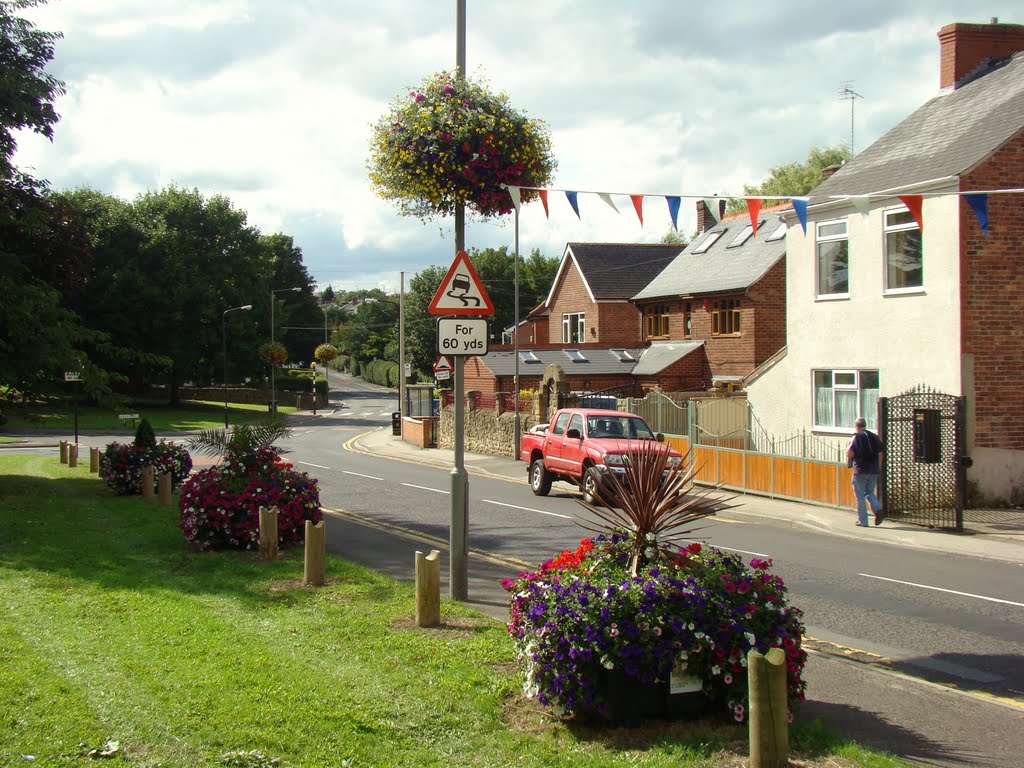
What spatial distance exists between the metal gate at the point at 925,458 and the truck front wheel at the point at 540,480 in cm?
742

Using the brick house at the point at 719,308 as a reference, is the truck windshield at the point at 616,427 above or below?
below

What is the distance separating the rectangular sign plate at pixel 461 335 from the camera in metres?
8.90

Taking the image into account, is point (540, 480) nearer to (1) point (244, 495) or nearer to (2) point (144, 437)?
(2) point (144, 437)

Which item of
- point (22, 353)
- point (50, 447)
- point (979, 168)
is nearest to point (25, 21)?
point (22, 353)

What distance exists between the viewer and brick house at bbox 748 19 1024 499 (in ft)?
57.7

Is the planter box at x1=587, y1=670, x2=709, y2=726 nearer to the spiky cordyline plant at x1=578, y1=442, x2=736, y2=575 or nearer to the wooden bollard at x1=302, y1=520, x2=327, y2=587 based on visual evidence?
the spiky cordyline plant at x1=578, y1=442, x2=736, y2=575

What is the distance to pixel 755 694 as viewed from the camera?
15.6 feet

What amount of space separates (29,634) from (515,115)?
6.69 meters

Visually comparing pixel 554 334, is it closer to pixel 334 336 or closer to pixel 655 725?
pixel 655 725

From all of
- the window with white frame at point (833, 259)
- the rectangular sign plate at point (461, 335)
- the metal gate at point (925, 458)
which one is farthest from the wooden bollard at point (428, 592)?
the window with white frame at point (833, 259)


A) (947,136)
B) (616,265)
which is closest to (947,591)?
(947,136)

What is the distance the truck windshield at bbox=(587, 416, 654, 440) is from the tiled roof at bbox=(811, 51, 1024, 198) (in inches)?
235

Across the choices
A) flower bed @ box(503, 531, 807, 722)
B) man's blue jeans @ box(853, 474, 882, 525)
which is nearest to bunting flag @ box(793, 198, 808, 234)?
man's blue jeans @ box(853, 474, 882, 525)

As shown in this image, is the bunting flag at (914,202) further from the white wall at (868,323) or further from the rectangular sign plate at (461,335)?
the rectangular sign plate at (461,335)
